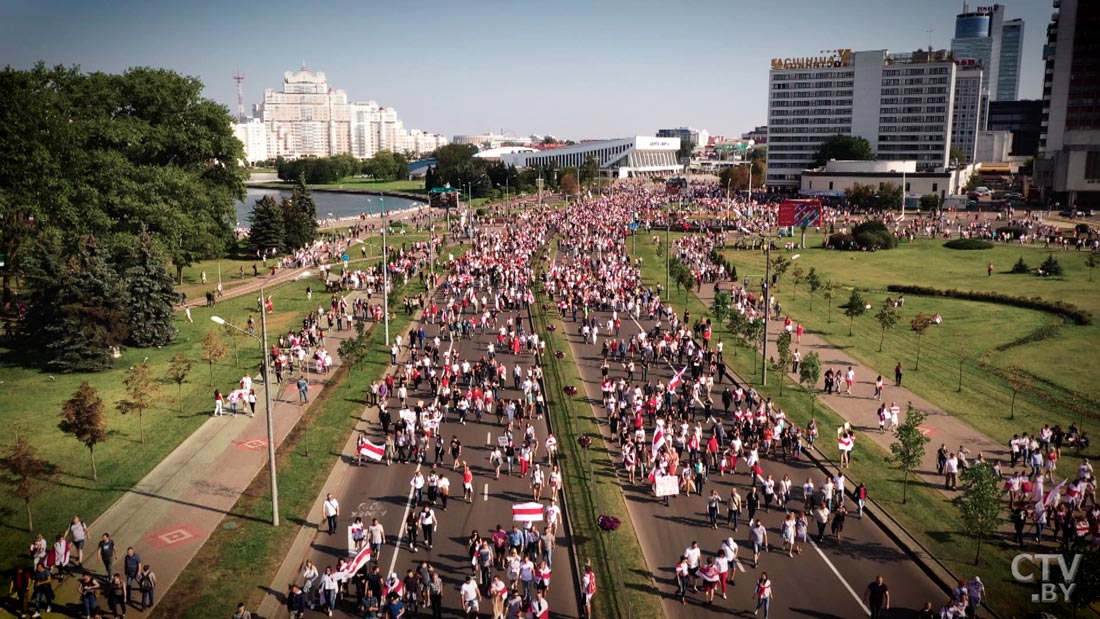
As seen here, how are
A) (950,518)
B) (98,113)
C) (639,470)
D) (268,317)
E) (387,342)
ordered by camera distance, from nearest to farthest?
(950,518), (639,470), (387,342), (268,317), (98,113)

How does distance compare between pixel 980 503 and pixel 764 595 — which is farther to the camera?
pixel 980 503

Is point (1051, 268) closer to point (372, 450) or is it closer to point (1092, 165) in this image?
point (372, 450)

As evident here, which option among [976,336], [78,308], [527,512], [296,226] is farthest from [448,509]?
[296,226]

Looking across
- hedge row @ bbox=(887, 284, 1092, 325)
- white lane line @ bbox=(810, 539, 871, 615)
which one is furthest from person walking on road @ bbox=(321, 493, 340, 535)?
hedge row @ bbox=(887, 284, 1092, 325)

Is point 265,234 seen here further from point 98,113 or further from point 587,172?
point 587,172

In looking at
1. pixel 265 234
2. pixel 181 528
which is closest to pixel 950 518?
pixel 181 528

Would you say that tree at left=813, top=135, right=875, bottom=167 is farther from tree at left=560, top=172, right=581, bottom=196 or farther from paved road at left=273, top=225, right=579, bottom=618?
paved road at left=273, top=225, right=579, bottom=618

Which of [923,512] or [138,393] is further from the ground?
[138,393]
